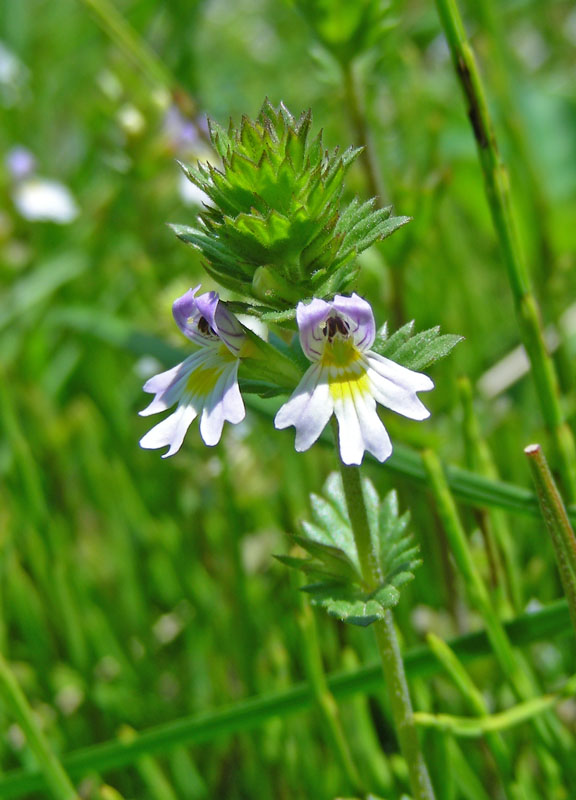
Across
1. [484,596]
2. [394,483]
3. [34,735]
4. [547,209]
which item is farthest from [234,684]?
[547,209]

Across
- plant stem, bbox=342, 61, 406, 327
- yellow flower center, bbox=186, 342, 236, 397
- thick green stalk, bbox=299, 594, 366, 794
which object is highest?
plant stem, bbox=342, 61, 406, 327

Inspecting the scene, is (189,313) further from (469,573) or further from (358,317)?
(469,573)

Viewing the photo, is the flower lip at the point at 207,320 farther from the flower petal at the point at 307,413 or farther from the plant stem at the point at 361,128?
the plant stem at the point at 361,128

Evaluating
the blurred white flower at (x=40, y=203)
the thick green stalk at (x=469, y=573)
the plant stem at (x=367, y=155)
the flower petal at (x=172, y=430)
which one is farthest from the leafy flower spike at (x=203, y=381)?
the blurred white flower at (x=40, y=203)

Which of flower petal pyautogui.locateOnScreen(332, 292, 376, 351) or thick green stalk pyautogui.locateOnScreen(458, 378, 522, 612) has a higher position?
flower petal pyautogui.locateOnScreen(332, 292, 376, 351)

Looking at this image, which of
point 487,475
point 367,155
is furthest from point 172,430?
point 367,155

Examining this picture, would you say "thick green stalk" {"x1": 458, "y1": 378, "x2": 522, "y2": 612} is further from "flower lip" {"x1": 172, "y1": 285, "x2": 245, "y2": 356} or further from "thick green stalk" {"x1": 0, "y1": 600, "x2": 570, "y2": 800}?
"flower lip" {"x1": 172, "y1": 285, "x2": 245, "y2": 356}

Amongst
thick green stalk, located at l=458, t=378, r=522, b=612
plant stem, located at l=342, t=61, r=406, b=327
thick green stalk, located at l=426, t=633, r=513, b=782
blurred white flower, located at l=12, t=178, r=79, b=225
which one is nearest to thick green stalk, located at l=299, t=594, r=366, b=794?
thick green stalk, located at l=426, t=633, r=513, b=782

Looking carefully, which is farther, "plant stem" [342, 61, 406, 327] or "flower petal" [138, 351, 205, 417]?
"plant stem" [342, 61, 406, 327]
